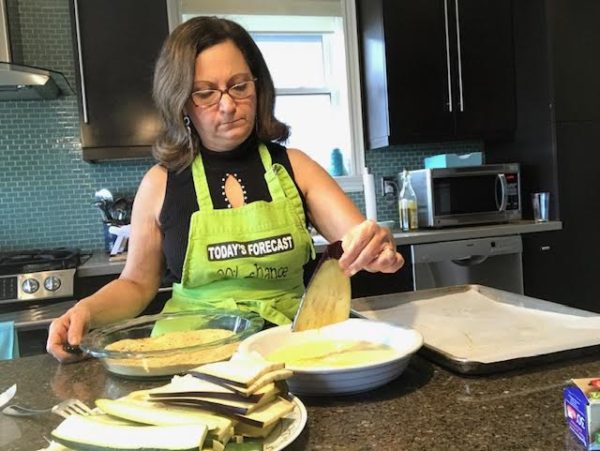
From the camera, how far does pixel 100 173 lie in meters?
2.55

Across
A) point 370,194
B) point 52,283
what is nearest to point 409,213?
point 370,194

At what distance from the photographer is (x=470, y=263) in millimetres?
2463

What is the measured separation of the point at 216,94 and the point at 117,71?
1279 mm

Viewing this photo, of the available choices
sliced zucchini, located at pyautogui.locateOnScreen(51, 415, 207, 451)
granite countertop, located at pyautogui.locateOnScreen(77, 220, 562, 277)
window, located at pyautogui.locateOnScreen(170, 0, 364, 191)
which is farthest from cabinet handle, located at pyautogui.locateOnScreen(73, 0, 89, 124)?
sliced zucchini, located at pyautogui.locateOnScreen(51, 415, 207, 451)

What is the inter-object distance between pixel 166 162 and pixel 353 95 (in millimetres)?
1867

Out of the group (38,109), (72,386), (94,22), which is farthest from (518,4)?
(72,386)

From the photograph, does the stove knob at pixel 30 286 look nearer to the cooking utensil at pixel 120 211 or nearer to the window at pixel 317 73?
the cooking utensil at pixel 120 211

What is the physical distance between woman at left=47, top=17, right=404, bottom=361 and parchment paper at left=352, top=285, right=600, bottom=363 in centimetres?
20

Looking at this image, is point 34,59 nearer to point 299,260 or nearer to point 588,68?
point 299,260

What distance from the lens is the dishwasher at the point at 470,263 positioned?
91.6 inches

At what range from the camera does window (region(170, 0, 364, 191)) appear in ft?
9.29

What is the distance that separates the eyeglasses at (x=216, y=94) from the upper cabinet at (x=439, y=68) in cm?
156

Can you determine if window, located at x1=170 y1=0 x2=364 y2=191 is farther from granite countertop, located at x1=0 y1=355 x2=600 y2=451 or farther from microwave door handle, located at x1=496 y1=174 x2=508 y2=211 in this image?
granite countertop, located at x1=0 y1=355 x2=600 y2=451

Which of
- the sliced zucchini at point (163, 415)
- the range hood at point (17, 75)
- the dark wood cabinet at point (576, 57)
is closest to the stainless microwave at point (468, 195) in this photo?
the dark wood cabinet at point (576, 57)
